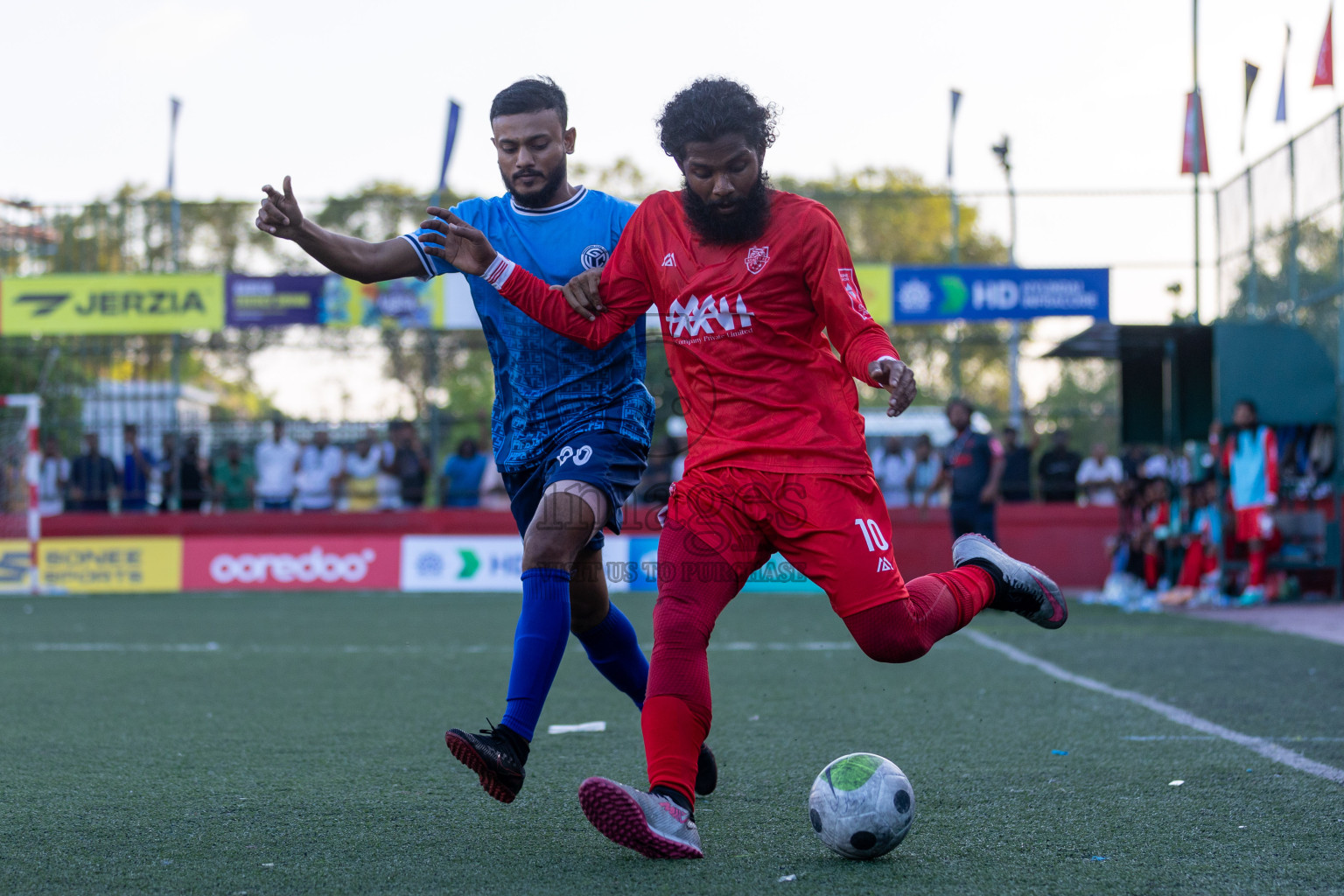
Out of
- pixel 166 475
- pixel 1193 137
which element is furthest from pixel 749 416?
pixel 1193 137

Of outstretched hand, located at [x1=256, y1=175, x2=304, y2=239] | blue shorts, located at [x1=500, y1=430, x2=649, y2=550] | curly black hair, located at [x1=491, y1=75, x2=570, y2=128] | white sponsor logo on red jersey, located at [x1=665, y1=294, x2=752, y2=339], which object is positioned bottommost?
blue shorts, located at [x1=500, y1=430, x2=649, y2=550]

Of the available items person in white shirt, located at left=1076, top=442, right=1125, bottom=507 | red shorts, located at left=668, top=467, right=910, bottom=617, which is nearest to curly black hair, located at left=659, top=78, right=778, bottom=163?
red shorts, located at left=668, top=467, right=910, bottom=617

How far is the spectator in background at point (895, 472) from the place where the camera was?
55.2 ft

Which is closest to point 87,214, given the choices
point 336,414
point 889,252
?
point 336,414

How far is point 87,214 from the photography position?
687 inches

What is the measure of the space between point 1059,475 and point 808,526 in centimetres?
1365

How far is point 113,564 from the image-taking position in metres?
16.0

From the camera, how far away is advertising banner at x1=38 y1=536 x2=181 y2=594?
15875 mm

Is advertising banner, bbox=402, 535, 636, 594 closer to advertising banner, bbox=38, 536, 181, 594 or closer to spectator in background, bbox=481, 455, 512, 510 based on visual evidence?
spectator in background, bbox=481, 455, 512, 510

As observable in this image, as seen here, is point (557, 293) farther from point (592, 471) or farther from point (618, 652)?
point (618, 652)

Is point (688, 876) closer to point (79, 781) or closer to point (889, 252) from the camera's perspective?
point (79, 781)

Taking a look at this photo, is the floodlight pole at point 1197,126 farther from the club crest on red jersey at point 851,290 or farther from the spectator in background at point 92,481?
the club crest on red jersey at point 851,290

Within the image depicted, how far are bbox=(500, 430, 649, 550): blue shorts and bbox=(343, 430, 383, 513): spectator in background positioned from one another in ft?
42.1

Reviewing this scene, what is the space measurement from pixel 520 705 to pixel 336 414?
1346 centimetres
